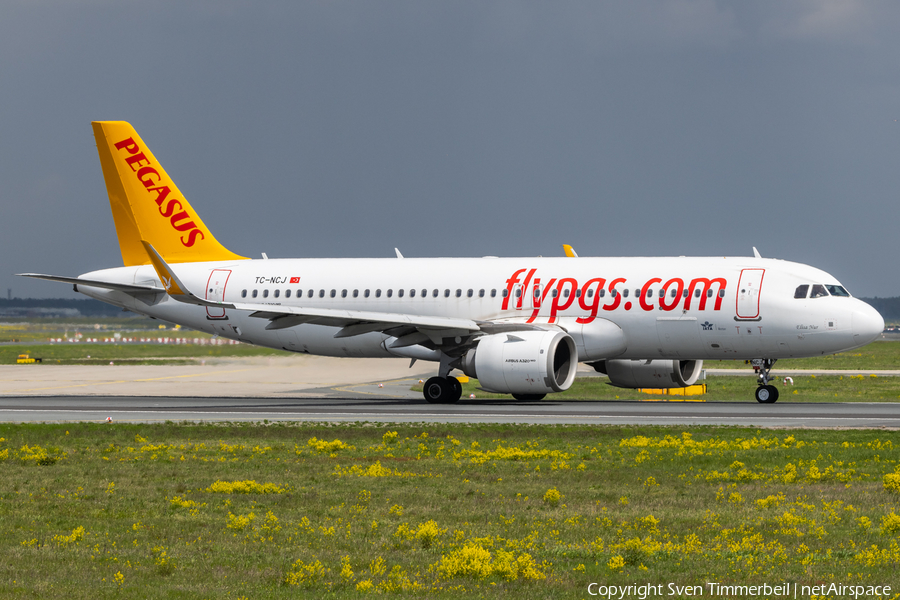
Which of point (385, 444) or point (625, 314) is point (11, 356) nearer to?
point (625, 314)

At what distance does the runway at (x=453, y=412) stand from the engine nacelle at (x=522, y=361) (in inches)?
27.0

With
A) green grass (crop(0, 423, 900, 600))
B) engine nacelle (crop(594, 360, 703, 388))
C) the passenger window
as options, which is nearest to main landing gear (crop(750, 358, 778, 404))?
engine nacelle (crop(594, 360, 703, 388))

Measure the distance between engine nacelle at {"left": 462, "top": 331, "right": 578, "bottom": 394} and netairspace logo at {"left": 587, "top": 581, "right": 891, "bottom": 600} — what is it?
22062mm

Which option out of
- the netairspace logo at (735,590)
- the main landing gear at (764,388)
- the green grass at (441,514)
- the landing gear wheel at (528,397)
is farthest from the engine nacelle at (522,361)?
the netairspace logo at (735,590)

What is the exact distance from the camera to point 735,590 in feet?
32.0

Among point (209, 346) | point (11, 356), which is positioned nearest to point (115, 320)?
point (11, 356)

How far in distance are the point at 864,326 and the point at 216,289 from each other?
21.9 meters

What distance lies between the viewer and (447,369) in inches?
1401

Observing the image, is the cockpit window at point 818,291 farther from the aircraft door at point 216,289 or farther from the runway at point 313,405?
the aircraft door at point 216,289

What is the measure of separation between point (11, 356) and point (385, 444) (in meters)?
55.7

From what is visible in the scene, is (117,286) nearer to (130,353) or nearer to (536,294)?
(536,294)

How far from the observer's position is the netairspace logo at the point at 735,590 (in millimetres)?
9594

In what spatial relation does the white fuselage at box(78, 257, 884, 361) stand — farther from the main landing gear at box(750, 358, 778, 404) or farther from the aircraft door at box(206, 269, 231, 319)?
the main landing gear at box(750, 358, 778, 404)

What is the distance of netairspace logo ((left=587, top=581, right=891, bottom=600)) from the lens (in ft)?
31.5
